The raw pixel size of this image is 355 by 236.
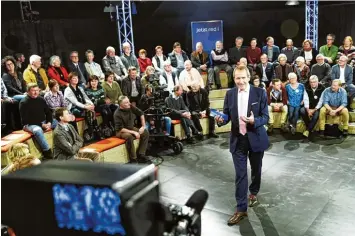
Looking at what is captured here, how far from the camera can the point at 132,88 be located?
707 cm

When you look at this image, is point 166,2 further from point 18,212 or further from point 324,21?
point 18,212

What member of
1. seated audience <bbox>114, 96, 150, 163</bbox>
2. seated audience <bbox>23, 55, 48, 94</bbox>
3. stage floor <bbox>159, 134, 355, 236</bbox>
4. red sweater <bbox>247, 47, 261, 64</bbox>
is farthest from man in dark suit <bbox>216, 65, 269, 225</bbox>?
red sweater <bbox>247, 47, 261, 64</bbox>

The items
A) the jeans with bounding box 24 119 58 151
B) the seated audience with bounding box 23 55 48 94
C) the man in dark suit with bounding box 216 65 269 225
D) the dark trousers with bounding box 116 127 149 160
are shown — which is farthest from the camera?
the seated audience with bounding box 23 55 48 94

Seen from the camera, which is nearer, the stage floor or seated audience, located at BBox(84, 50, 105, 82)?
the stage floor

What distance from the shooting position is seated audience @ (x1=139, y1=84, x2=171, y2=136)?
21.3ft

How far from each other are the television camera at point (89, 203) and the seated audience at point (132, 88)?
600 centimetres

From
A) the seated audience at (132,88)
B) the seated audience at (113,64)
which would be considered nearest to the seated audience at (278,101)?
the seated audience at (132,88)

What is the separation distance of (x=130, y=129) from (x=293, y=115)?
2.93 metres

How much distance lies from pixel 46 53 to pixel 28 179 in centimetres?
842

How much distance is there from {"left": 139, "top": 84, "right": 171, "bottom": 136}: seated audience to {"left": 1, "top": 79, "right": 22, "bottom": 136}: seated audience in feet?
6.42

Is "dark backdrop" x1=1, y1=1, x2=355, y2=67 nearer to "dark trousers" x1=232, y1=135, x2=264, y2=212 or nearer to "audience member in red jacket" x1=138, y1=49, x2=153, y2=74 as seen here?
"audience member in red jacket" x1=138, y1=49, x2=153, y2=74

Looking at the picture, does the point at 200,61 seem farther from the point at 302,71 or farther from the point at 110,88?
the point at 110,88

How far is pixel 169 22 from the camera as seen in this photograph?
10.7 meters

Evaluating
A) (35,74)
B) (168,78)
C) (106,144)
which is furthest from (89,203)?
(168,78)
